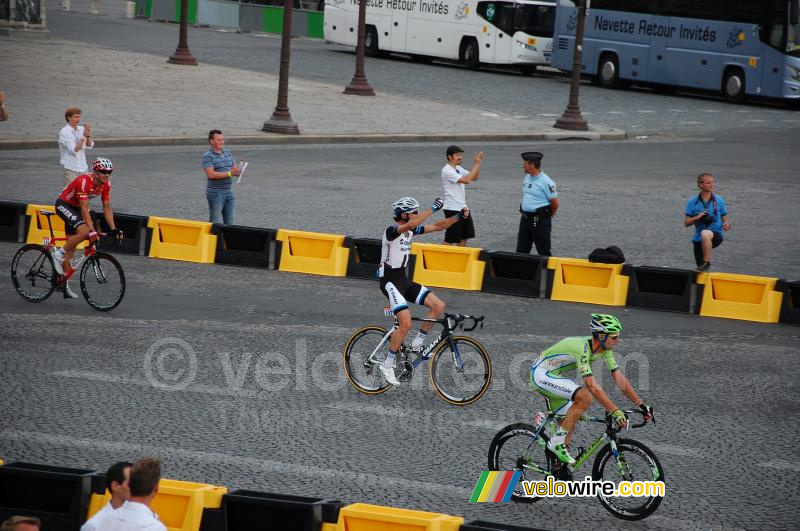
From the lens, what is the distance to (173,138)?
26.6m

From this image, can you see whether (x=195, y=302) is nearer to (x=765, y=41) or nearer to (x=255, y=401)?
(x=255, y=401)

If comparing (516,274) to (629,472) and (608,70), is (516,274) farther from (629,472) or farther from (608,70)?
(608,70)

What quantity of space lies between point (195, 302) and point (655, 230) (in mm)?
8551

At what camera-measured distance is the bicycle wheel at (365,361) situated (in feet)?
37.6

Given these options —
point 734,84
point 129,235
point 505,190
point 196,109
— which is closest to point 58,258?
point 129,235

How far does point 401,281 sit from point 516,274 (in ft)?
15.4

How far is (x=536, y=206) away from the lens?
16109mm

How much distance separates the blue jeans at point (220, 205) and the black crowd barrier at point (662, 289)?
18.8 ft

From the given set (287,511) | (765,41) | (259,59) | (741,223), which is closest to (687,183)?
(741,223)

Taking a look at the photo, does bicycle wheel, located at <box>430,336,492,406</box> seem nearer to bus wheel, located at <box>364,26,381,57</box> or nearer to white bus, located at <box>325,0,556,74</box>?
white bus, located at <box>325,0,556,74</box>

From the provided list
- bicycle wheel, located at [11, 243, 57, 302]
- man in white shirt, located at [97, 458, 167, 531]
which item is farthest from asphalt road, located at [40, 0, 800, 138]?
man in white shirt, located at [97, 458, 167, 531]

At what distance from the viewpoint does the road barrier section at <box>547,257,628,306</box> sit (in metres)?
15.7

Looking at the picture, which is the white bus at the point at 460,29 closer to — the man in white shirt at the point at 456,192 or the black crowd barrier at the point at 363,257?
the man in white shirt at the point at 456,192

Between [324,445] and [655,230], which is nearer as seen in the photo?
[324,445]
